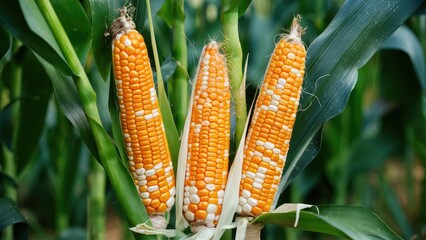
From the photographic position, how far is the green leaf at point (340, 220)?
4.20ft

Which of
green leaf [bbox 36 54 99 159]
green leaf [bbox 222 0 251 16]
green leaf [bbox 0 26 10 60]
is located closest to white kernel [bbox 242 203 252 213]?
green leaf [bbox 36 54 99 159]

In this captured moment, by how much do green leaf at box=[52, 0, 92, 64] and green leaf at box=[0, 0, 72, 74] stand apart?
10 cm

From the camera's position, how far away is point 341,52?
1.52m

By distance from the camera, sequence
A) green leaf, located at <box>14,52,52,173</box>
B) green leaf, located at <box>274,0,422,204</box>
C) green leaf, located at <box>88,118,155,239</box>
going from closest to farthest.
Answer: green leaf, located at <box>88,118,155,239</box> → green leaf, located at <box>274,0,422,204</box> → green leaf, located at <box>14,52,52,173</box>

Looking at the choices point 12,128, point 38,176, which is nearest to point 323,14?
point 12,128

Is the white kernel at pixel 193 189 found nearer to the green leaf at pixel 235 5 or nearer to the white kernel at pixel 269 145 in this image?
the white kernel at pixel 269 145

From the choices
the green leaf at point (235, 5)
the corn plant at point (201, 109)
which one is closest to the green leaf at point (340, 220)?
the corn plant at point (201, 109)

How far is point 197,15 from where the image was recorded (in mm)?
3311

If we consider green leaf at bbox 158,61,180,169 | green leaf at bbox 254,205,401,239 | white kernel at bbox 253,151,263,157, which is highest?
green leaf at bbox 158,61,180,169

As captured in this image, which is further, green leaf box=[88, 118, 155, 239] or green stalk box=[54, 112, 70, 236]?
green stalk box=[54, 112, 70, 236]

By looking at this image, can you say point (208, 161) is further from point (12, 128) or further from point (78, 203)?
point (78, 203)

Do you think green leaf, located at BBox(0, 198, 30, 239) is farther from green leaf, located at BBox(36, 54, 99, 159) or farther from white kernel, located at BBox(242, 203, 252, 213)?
white kernel, located at BBox(242, 203, 252, 213)

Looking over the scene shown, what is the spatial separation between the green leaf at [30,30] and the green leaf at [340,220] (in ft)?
1.84

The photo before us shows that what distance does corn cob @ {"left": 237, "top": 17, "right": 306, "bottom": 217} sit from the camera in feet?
4.41
